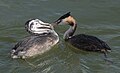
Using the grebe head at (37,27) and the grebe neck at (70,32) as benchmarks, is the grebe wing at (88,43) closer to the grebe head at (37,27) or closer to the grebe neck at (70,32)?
the grebe neck at (70,32)

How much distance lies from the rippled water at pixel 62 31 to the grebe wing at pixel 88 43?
0.43ft

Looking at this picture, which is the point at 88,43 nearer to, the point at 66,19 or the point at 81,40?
the point at 81,40

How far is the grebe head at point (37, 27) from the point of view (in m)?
10.3

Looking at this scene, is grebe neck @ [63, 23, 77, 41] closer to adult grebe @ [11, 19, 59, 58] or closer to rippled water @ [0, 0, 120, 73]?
rippled water @ [0, 0, 120, 73]

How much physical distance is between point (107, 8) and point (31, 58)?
137 inches

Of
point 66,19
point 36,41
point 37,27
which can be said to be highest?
point 66,19

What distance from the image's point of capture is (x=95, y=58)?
30.6ft

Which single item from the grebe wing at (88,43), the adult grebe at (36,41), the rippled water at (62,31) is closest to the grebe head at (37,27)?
the adult grebe at (36,41)

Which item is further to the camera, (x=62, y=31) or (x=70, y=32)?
(x=62, y=31)

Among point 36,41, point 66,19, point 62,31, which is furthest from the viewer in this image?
point 62,31

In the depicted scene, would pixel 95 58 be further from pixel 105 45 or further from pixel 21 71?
pixel 21 71

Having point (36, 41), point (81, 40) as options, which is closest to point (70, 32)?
point (81, 40)

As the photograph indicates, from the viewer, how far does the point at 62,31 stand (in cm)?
1105

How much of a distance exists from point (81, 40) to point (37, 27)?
1.12 meters
